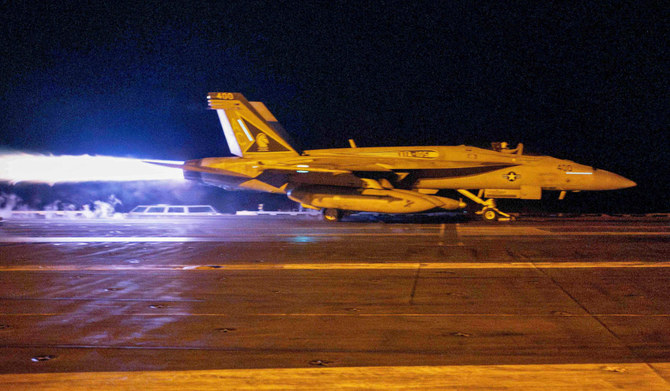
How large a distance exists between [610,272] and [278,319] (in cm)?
559

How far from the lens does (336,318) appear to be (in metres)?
5.48

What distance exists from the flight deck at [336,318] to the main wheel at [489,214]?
31.0ft

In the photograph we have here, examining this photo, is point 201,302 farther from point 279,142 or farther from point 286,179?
point 279,142

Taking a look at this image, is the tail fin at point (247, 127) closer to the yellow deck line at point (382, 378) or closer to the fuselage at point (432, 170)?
the fuselage at point (432, 170)

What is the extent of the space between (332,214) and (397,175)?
2.91 m

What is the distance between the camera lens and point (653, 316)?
17.9 ft

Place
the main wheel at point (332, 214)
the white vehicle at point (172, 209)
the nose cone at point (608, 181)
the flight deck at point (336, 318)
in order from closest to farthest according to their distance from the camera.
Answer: the flight deck at point (336, 318)
the nose cone at point (608, 181)
the main wheel at point (332, 214)
the white vehicle at point (172, 209)

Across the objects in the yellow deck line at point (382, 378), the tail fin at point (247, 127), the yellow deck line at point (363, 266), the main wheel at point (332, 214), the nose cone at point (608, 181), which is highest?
the tail fin at point (247, 127)

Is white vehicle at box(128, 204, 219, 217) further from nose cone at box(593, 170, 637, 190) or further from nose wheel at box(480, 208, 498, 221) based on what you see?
nose cone at box(593, 170, 637, 190)

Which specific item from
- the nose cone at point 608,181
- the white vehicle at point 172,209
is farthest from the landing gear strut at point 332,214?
the nose cone at point 608,181

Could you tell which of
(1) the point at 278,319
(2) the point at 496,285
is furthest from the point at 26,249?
(2) the point at 496,285

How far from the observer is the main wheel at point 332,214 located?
Result: 65.0ft

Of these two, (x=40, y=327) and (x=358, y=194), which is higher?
(x=358, y=194)

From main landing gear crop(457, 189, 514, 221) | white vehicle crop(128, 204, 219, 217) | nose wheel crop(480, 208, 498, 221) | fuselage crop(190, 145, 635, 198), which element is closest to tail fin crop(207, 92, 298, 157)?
fuselage crop(190, 145, 635, 198)
